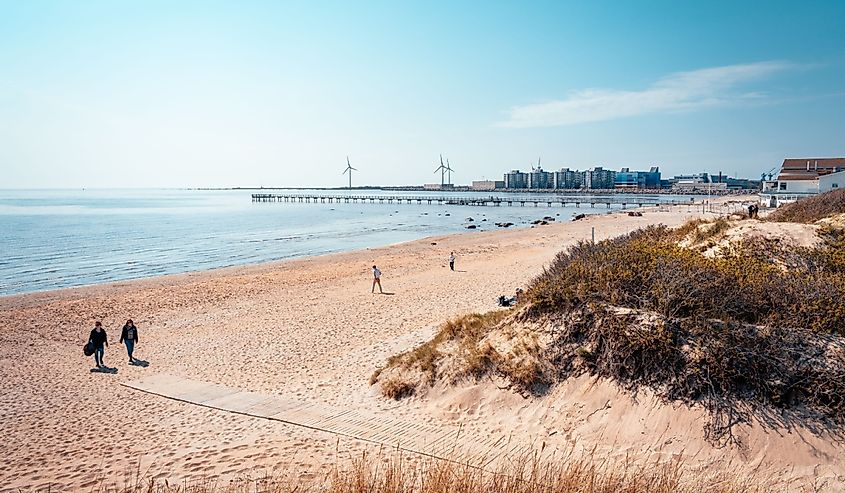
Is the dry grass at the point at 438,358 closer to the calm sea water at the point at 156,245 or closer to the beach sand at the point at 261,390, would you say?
the beach sand at the point at 261,390

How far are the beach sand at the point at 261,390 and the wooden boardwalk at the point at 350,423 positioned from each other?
27cm

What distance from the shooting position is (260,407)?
10.7 metres

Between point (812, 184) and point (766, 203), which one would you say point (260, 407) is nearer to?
point (766, 203)

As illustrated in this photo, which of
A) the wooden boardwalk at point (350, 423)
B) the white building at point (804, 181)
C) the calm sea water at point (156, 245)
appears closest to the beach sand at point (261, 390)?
the wooden boardwalk at point (350, 423)

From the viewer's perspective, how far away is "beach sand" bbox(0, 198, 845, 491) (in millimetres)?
7839

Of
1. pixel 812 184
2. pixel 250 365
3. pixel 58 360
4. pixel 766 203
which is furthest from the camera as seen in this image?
pixel 812 184

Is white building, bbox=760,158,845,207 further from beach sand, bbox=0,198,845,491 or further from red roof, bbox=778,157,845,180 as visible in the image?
beach sand, bbox=0,198,845,491

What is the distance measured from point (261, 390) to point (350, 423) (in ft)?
10.2

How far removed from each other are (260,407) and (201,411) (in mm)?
1106

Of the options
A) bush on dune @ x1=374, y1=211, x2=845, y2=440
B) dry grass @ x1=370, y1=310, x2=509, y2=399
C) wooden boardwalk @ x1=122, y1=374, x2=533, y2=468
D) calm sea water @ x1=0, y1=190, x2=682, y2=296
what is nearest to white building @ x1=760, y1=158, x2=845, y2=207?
calm sea water @ x1=0, y1=190, x2=682, y2=296

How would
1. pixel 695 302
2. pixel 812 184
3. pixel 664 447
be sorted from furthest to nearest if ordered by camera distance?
1. pixel 812 184
2. pixel 695 302
3. pixel 664 447

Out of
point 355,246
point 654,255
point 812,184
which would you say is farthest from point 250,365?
point 812,184

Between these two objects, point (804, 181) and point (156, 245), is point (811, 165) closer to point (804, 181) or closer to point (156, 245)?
point (804, 181)

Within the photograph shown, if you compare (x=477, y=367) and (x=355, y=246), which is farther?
(x=355, y=246)
